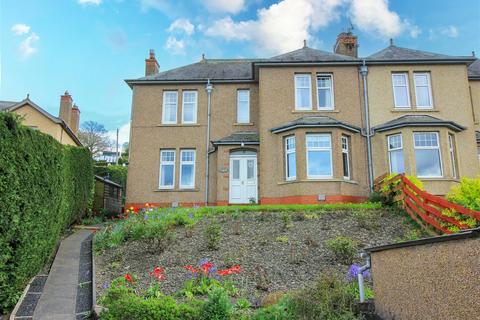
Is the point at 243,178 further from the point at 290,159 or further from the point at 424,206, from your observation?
the point at 424,206

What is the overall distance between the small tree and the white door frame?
32.5m

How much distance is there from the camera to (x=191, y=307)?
19.6ft

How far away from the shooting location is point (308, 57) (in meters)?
19.1

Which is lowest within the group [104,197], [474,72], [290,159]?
[104,197]

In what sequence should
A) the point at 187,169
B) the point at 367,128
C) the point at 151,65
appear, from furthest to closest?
the point at 151,65 < the point at 187,169 < the point at 367,128

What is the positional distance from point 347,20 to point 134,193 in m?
14.9

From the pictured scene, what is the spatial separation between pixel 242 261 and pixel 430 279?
5315 millimetres

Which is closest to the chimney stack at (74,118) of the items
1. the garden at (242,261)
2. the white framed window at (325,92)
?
the garden at (242,261)

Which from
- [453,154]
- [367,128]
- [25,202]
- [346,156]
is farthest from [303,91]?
[25,202]

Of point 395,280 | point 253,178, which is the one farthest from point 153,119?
point 395,280

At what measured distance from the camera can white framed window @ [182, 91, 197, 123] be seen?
2030 cm

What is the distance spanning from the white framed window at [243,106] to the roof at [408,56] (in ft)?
19.8

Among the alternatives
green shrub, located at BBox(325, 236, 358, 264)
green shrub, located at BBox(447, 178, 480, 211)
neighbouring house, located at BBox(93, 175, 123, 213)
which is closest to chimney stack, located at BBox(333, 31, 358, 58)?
green shrub, located at BBox(447, 178, 480, 211)

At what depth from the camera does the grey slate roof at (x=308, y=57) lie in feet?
61.3
